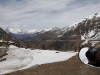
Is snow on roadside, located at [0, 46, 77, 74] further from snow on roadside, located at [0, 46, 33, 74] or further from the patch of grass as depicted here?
the patch of grass

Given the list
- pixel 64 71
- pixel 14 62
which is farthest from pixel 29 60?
pixel 64 71

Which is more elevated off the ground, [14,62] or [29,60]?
[29,60]

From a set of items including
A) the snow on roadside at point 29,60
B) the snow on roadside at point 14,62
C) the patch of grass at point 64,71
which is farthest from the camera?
the snow on roadside at point 29,60

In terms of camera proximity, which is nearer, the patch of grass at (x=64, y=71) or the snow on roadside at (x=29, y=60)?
the patch of grass at (x=64, y=71)

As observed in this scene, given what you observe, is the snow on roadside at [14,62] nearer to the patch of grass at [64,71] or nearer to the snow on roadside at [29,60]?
the snow on roadside at [29,60]

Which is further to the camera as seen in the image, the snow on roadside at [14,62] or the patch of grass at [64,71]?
the snow on roadside at [14,62]

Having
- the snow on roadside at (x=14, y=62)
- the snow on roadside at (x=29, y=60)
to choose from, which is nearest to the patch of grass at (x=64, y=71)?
the snow on roadside at (x=29, y=60)

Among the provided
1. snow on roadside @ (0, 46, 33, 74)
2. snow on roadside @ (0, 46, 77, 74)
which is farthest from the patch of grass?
snow on roadside @ (0, 46, 33, 74)

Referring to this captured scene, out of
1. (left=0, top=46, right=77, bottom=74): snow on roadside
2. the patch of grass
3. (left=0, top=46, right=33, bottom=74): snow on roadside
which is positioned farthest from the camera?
(left=0, top=46, right=77, bottom=74): snow on roadside

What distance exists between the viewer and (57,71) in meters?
19.2

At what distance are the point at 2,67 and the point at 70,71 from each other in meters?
11.6

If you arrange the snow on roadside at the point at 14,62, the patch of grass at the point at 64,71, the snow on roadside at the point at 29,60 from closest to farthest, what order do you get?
the patch of grass at the point at 64,71 < the snow on roadside at the point at 14,62 < the snow on roadside at the point at 29,60

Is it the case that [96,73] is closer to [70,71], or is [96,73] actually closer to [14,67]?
[70,71]

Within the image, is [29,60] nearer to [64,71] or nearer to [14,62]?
[14,62]
